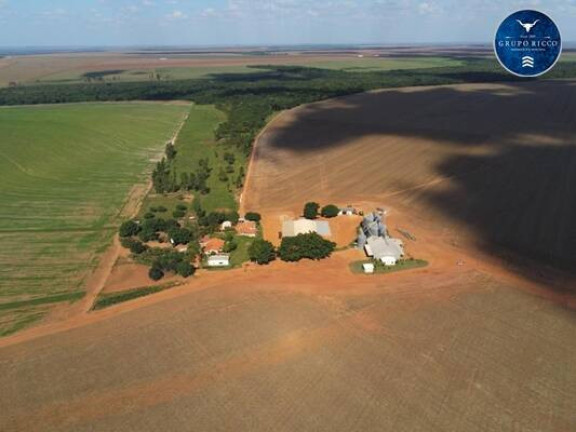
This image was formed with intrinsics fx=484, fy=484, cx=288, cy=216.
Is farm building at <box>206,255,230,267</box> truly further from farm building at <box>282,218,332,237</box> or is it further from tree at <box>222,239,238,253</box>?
farm building at <box>282,218,332,237</box>

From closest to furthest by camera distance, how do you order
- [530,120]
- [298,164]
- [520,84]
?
1. [298,164]
2. [530,120]
3. [520,84]

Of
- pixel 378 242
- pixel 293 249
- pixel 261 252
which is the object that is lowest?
A: pixel 378 242

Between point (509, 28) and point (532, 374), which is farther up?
point (509, 28)

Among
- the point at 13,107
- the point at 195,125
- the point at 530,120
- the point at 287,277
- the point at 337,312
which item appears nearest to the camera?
the point at 337,312

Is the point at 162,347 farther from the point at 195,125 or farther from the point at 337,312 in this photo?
the point at 195,125

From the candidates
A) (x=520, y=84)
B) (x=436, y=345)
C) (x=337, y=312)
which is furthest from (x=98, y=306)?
(x=520, y=84)

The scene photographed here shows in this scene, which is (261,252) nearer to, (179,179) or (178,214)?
(178,214)

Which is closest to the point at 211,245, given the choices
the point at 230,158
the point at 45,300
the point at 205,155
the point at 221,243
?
the point at 221,243

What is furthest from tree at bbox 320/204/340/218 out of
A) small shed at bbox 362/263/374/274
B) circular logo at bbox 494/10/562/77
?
circular logo at bbox 494/10/562/77
